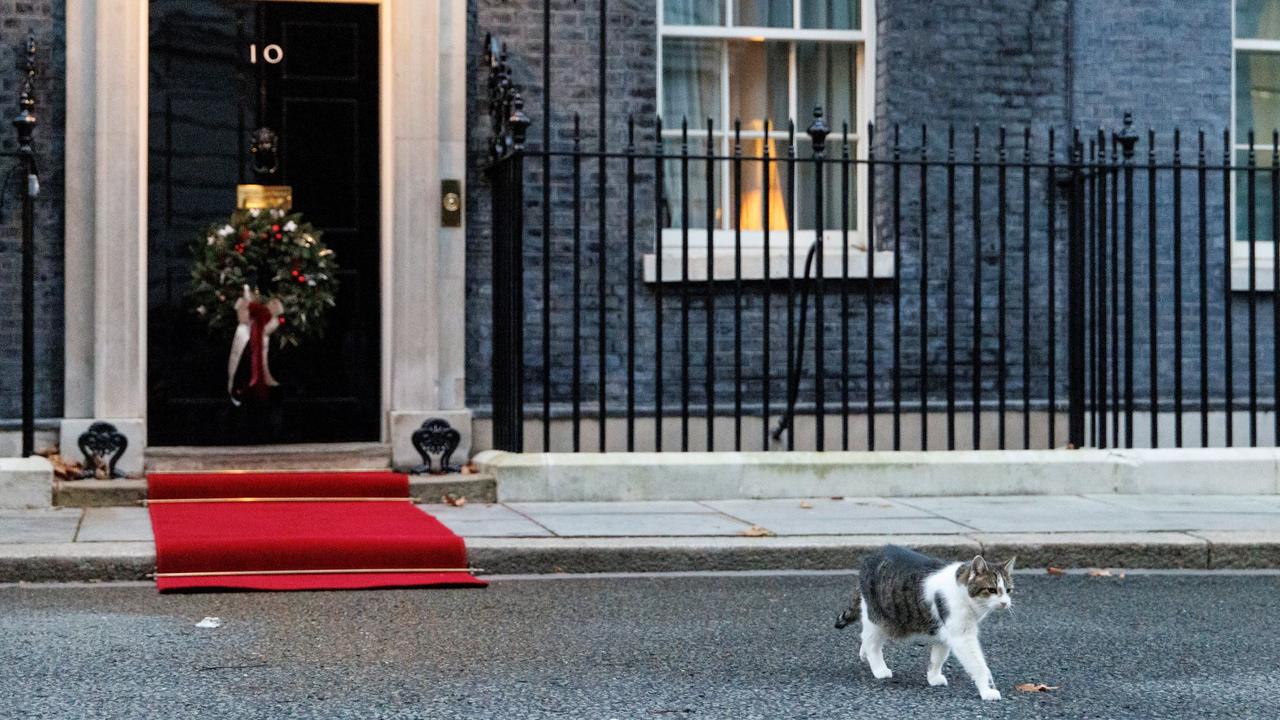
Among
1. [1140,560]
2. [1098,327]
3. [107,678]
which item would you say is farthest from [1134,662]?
[1098,327]

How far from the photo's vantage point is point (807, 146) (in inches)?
468

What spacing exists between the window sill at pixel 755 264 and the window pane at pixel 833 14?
147 cm

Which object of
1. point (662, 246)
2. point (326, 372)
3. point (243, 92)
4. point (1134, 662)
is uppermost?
point (243, 92)

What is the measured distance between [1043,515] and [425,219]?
403cm

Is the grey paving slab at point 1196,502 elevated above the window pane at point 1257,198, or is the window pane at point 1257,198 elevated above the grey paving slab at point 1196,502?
the window pane at point 1257,198

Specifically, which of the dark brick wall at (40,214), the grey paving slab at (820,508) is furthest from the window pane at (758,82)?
the dark brick wall at (40,214)

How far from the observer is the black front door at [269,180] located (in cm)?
1080

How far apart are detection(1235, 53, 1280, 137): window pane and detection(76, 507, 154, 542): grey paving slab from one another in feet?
25.6

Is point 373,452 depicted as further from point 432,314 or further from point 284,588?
point 284,588

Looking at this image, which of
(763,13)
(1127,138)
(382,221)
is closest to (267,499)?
(382,221)

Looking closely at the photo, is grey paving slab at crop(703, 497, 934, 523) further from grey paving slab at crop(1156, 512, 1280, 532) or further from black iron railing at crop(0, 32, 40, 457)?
black iron railing at crop(0, 32, 40, 457)

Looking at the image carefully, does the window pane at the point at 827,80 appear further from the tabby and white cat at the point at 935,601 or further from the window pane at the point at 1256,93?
the tabby and white cat at the point at 935,601

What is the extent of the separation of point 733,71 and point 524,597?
5285mm

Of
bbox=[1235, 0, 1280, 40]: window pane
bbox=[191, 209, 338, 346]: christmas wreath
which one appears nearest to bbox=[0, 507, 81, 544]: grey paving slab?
bbox=[191, 209, 338, 346]: christmas wreath
